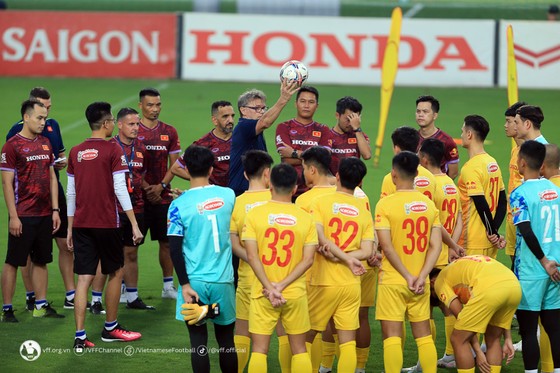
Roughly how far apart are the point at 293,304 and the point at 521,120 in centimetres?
356

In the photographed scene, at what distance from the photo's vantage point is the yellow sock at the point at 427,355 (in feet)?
26.0

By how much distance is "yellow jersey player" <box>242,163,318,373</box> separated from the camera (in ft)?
24.4

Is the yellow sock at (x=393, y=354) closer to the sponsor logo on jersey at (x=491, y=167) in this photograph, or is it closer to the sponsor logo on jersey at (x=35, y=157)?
the sponsor logo on jersey at (x=491, y=167)

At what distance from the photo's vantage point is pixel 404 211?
310 inches

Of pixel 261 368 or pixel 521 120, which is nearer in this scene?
pixel 261 368

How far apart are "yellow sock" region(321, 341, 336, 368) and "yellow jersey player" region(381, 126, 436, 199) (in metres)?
1.48

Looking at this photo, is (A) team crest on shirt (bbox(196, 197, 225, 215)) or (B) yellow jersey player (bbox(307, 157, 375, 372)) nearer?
(A) team crest on shirt (bbox(196, 197, 225, 215))

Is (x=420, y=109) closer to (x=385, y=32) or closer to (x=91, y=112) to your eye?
(x=91, y=112)

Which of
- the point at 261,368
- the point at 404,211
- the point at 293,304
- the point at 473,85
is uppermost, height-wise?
the point at 473,85

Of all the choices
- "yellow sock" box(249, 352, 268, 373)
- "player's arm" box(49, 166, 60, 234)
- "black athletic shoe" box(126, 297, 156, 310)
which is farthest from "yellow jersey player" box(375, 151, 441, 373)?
"player's arm" box(49, 166, 60, 234)

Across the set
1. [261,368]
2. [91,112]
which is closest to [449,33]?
[91,112]

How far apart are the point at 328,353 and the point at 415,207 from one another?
5.63 ft

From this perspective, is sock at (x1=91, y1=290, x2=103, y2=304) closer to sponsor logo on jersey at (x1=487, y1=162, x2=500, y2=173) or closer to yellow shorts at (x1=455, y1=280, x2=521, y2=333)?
yellow shorts at (x1=455, y1=280, x2=521, y2=333)

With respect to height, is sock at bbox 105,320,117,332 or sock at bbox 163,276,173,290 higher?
sock at bbox 163,276,173,290
